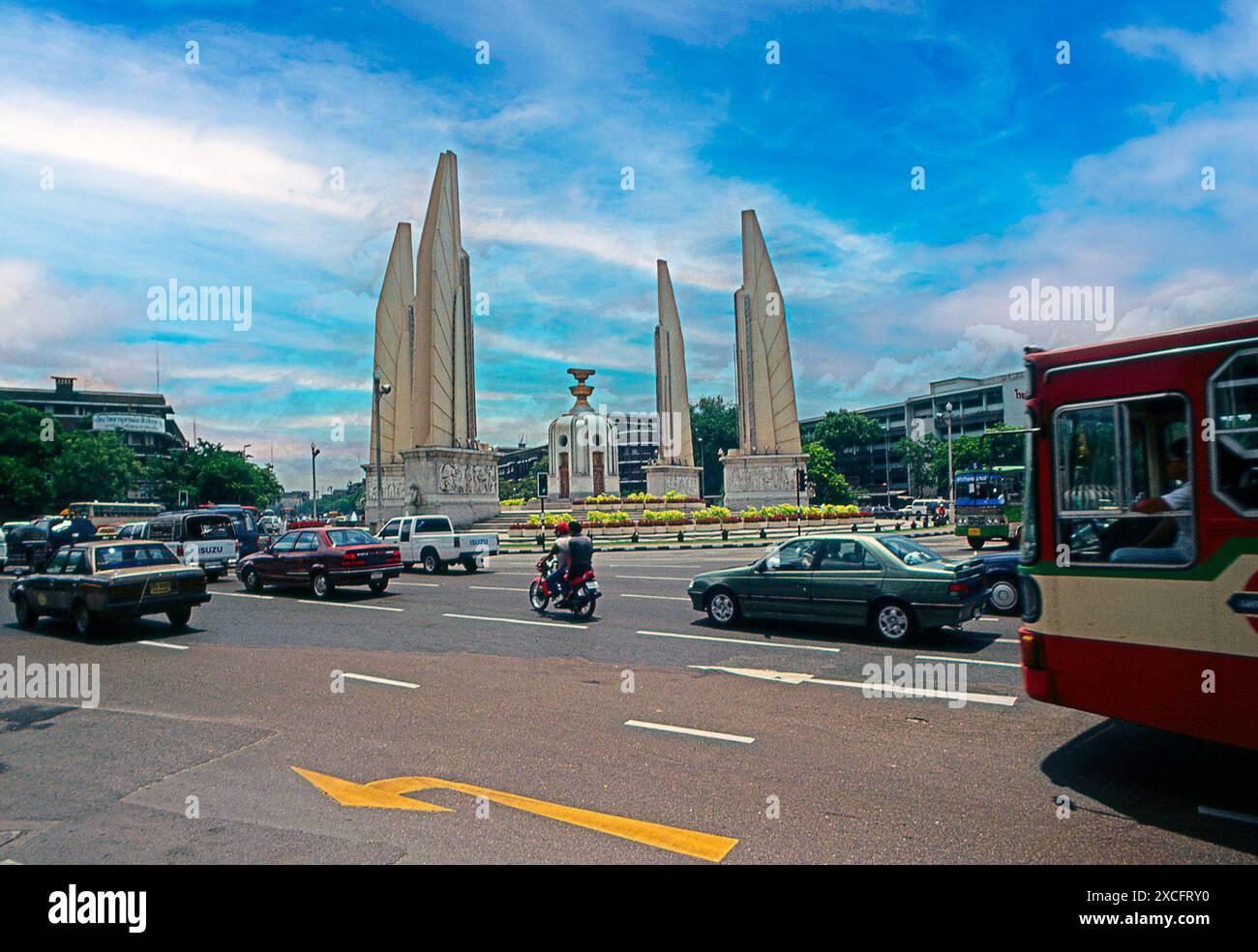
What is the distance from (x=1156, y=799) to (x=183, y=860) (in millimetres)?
6222

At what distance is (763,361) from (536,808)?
5697 cm

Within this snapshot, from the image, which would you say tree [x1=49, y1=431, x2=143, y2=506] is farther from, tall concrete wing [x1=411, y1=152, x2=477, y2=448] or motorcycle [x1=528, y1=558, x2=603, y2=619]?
motorcycle [x1=528, y1=558, x2=603, y2=619]

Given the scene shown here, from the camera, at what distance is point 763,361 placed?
59.9m

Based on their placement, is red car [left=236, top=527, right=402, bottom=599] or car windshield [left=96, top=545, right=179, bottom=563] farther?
red car [left=236, top=527, right=402, bottom=599]

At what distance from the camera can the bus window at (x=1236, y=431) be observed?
4.88 meters

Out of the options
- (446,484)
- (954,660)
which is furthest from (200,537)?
(446,484)

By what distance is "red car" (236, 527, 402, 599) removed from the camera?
1688 centimetres

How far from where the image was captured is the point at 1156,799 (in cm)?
517


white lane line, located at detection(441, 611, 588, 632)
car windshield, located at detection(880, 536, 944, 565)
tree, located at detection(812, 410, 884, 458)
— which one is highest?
tree, located at detection(812, 410, 884, 458)

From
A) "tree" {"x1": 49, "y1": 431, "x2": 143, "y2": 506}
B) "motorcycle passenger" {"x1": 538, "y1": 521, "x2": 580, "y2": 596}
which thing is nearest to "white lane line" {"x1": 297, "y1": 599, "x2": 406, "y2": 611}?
"motorcycle passenger" {"x1": 538, "y1": 521, "x2": 580, "y2": 596}

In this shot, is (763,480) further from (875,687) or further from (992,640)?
(875,687)

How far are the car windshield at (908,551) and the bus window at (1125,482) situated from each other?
513cm

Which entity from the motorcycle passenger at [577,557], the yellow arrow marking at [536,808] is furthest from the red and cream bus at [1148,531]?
the motorcycle passenger at [577,557]
